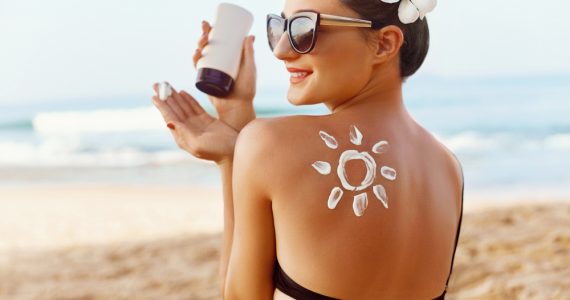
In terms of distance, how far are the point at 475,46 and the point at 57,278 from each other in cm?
1980

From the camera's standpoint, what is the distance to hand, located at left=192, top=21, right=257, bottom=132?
1.80 meters

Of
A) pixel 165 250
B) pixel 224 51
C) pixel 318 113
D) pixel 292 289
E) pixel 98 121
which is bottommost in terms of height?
pixel 98 121

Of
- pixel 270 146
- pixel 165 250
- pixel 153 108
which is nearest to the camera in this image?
pixel 270 146

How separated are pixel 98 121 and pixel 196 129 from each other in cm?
1603

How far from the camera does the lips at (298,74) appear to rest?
1.60m

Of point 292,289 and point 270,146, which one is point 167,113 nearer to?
point 270,146

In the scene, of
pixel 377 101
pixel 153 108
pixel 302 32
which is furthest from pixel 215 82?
pixel 153 108

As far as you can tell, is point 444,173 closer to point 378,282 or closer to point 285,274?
point 378,282

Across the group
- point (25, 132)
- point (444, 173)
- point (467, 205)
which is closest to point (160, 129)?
point (25, 132)

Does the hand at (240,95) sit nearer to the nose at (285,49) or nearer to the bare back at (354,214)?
the nose at (285,49)

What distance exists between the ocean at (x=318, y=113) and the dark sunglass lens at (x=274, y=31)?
629 cm

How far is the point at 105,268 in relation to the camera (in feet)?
15.9

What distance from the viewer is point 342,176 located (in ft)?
4.90

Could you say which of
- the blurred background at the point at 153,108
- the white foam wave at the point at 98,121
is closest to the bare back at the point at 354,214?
the blurred background at the point at 153,108
